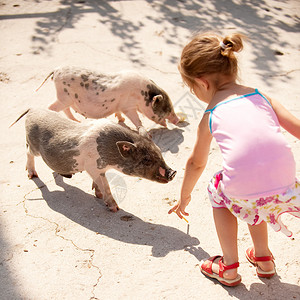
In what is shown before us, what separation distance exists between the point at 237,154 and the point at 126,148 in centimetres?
115

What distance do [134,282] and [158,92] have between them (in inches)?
92.5

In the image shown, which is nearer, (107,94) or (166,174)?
(166,174)

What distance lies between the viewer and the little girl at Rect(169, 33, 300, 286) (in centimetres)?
220

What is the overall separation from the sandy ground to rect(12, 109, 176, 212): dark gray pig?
1.05 feet

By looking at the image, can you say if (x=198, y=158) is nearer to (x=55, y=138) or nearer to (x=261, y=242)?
(x=261, y=242)

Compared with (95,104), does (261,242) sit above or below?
above

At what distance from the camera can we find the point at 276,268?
271 centimetres

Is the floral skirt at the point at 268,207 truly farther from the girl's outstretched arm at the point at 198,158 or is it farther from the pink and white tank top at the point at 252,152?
the girl's outstretched arm at the point at 198,158

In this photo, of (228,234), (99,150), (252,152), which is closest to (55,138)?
(99,150)

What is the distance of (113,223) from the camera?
3242 millimetres

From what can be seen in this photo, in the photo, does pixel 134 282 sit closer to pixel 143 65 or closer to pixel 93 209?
pixel 93 209

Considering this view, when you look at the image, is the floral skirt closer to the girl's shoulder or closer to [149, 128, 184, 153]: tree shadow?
the girl's shoulder

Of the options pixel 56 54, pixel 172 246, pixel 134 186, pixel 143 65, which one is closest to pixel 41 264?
pixel 172 246

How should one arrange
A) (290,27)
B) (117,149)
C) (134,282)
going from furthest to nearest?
(290,27), (117,149), (134,282)
